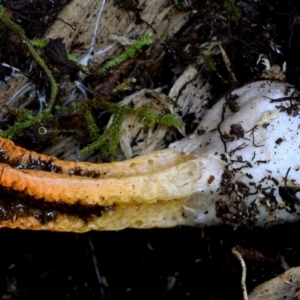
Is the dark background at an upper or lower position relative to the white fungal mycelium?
lower

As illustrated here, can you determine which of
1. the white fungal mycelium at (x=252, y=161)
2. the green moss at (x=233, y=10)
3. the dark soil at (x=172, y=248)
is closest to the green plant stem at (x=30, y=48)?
the dark soil at (x=172, y=248)

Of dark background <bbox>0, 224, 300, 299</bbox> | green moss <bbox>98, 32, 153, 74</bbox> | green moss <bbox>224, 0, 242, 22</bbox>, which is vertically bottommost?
dark background <bbox>0, 224, 300, 299</bbox>

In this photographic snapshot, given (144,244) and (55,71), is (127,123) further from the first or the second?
(144,244)

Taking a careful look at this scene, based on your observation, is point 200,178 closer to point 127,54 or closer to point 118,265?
point 127,54

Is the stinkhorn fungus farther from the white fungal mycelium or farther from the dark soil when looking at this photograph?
the dark soil

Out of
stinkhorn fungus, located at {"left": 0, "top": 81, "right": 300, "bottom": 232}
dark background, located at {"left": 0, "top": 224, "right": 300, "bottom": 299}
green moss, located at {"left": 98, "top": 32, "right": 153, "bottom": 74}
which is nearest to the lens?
stinkhorn fungus, located at {"left": 0, "top": 81, "right": 300, "bottom": 232}

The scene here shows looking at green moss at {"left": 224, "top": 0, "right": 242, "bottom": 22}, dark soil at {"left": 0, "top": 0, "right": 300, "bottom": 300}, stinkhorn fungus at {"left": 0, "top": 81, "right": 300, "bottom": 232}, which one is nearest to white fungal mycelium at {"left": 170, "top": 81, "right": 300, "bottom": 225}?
stinkhorn fungus at {"left": 0, "top": 81, "right": 300, "bottom": 232}
